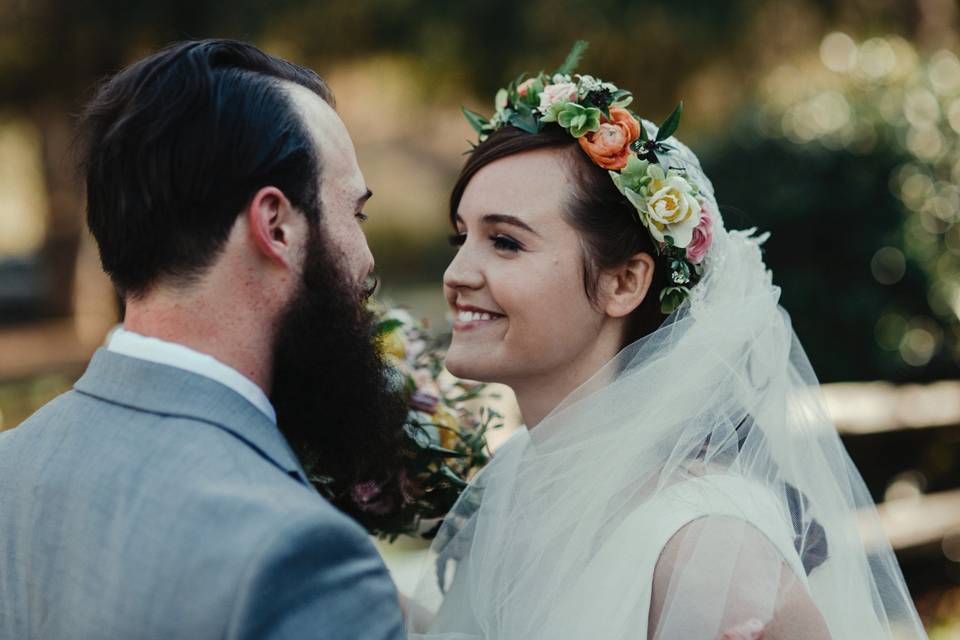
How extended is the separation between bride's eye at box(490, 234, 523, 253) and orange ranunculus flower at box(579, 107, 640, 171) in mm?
332

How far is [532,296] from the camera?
8.87ft

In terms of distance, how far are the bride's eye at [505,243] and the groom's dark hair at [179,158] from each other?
0.93 m

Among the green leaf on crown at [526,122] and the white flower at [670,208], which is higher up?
the green leaf on crown at [526,122]

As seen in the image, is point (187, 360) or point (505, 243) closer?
point (187, 360)

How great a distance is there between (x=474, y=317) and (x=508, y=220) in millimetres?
298

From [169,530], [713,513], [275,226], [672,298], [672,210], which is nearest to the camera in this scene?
[169,530]

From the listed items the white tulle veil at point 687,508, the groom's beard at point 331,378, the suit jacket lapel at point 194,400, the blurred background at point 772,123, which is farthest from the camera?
the blurred background at point 772,123

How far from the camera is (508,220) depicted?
2748mm

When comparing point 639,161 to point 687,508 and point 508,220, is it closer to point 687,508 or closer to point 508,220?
point 508,220

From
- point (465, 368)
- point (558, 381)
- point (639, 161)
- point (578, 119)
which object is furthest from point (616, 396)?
point (578, 119)

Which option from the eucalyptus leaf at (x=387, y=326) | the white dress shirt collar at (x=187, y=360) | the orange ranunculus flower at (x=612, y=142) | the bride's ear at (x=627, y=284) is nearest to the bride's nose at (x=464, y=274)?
the eucalyptus leaf at (x=387, y=326)

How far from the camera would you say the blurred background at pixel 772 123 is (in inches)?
256

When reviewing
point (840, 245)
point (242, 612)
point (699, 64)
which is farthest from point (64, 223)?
point (242, 612)

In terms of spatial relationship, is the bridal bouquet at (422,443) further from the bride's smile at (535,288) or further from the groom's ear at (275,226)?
the groom's ear at (275,226)
